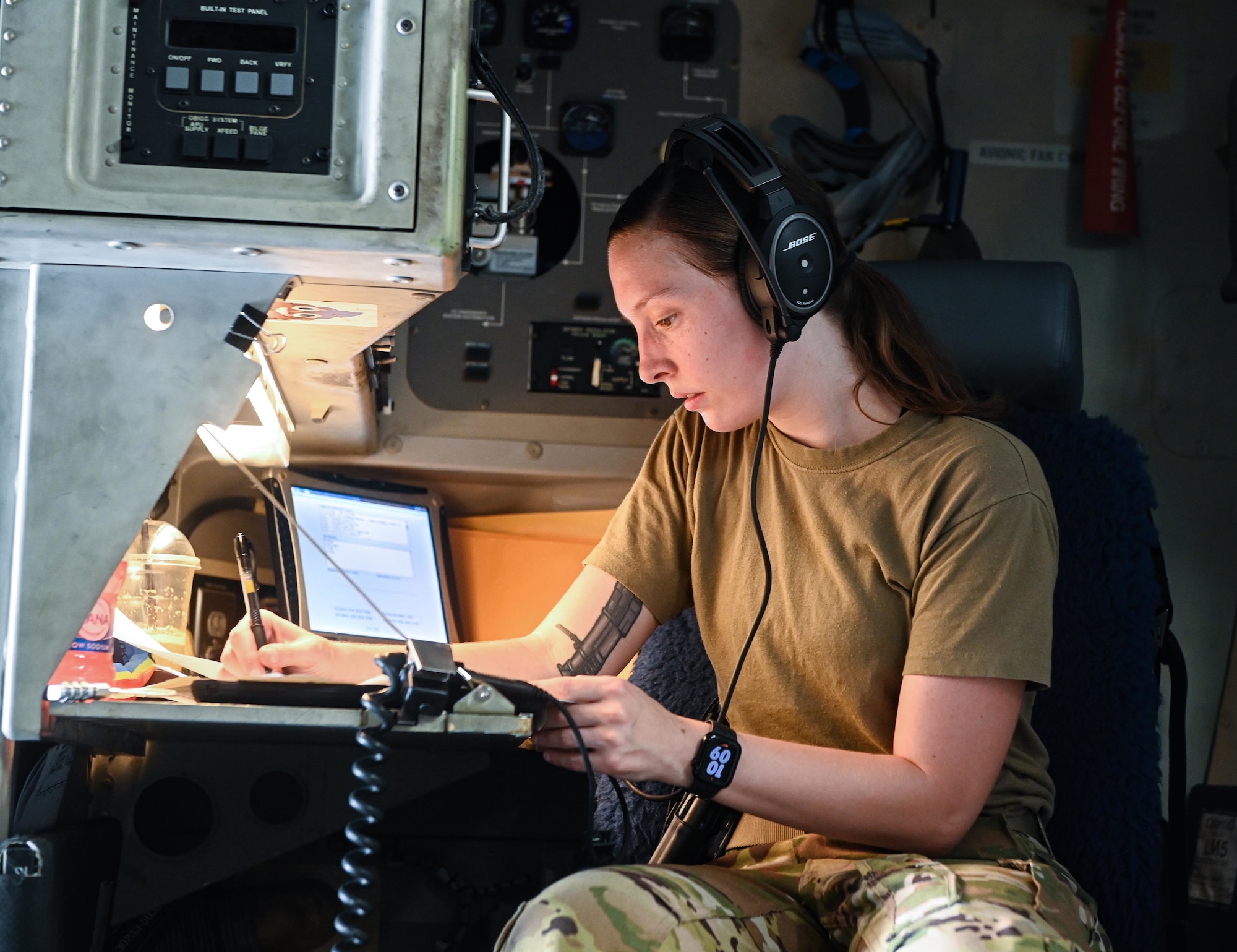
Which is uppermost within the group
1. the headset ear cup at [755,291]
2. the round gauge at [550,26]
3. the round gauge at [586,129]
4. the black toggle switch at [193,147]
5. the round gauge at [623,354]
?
the round gauge at [550,26]

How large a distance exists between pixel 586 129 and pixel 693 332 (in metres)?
0.86

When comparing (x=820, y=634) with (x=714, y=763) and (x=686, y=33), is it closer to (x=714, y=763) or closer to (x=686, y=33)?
(x=714, y=763)

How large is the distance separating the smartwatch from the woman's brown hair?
1.51 feet

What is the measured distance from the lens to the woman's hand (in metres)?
1.22

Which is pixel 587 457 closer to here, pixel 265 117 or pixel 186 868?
pixel 186 868

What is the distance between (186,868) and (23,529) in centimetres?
46

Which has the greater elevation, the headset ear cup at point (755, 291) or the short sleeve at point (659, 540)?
the headset ear cup at point (755, 291)

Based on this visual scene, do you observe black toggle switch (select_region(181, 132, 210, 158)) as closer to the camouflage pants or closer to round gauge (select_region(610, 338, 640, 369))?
the camouflage pants

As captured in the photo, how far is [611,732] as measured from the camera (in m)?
1.03

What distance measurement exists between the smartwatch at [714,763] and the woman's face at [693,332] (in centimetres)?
38

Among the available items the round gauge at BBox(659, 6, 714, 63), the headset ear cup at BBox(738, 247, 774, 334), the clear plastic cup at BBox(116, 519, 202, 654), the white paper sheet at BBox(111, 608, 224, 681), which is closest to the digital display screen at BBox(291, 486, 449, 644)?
the clear plastic cup at BBox(116, 519, 202, 654)

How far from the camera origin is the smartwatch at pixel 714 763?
109 centimetres

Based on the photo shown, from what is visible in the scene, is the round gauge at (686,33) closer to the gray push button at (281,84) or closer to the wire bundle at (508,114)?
the wire bundle at (508,114)

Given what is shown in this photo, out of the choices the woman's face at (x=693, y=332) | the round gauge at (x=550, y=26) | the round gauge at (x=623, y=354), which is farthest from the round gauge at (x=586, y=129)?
the woman's face at (x=693, y=332)
